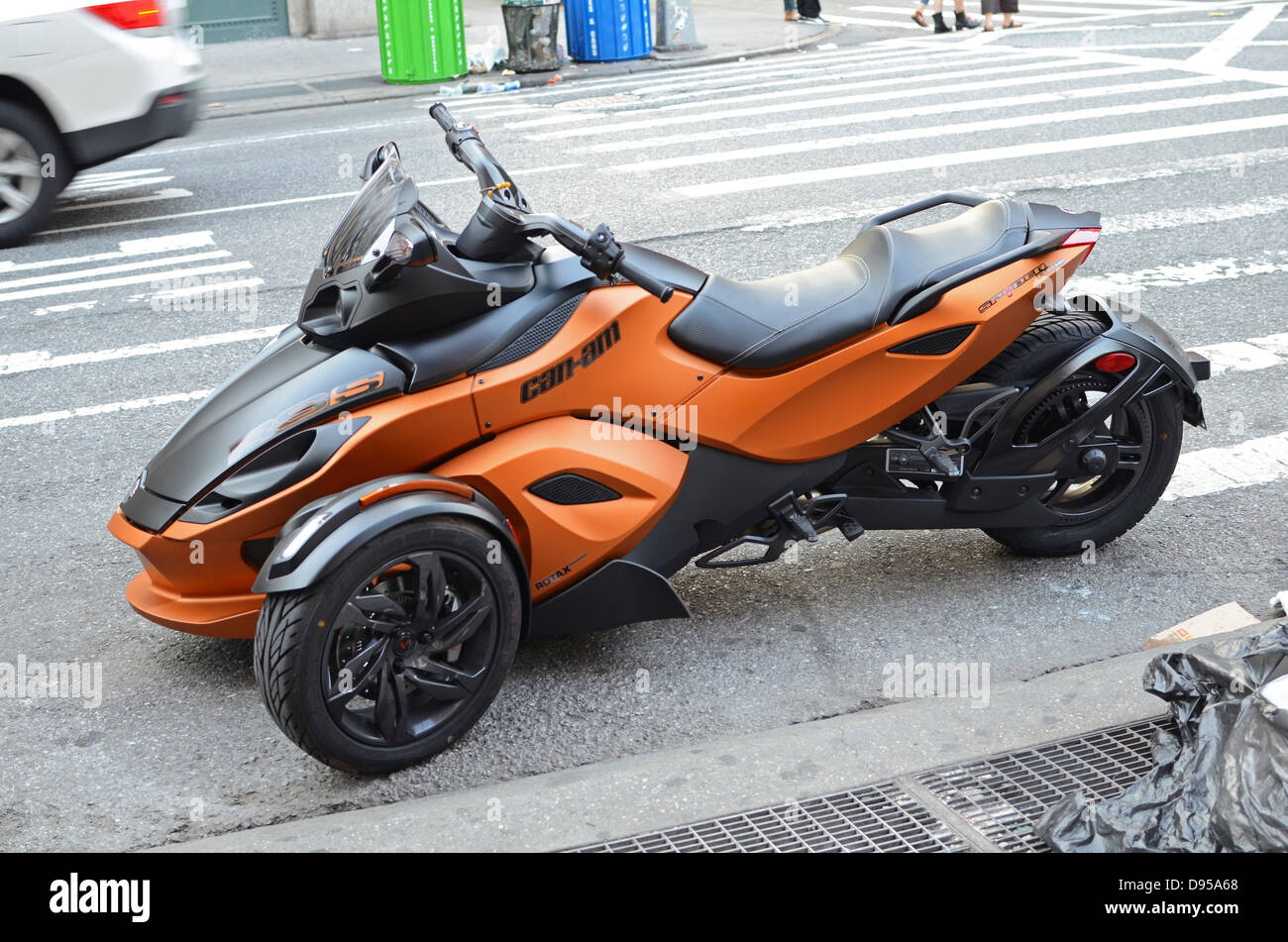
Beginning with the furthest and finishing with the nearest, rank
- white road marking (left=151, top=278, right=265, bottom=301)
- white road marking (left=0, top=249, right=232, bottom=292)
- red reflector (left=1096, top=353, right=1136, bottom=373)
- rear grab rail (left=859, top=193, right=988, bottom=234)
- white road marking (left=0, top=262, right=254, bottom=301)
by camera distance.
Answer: white road marking (left=0, top=249, right=232, bottom=292) → white road marking (left=0, top=262, right=254, bottom=301) → white road marking (left=151, top=278, right=265, bottom=301) → rear grab rail (left=859, top=193, right=988, bottom=234) → red reflector (left=1096, top=353, right=1136, bottom=373)

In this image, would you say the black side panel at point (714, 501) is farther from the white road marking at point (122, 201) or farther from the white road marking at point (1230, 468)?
the white road marking at point (122, 201)

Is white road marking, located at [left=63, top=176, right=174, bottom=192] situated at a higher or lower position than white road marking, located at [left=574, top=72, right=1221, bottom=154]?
lower

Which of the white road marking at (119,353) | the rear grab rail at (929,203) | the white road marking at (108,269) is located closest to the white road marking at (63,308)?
the white road marking at (108,269)

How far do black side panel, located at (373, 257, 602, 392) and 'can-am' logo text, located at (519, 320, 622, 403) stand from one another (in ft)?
0.38

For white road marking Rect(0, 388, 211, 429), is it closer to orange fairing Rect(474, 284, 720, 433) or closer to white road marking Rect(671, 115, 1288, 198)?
orange fairing Rect(474, 284, 720, 433)

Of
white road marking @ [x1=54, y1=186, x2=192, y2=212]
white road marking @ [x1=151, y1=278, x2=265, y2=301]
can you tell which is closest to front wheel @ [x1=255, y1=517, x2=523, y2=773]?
white road marking @ [x1=151, y1=278, x2=265, y2=301]

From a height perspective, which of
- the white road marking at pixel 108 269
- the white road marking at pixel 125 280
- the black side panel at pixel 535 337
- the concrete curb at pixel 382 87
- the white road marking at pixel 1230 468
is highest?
the concrete curb at pixel 382 87

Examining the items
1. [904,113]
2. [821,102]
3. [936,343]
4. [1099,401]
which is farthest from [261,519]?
[821,102]

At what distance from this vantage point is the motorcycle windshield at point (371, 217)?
3434mm

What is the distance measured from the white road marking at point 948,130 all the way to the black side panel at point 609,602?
6836 mm

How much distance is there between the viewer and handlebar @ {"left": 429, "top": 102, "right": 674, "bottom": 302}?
337cm

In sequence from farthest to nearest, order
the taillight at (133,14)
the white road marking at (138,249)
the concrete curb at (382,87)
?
the concrete curb at (382,87), the taillight at (133,14), the white road marking at (138,249)

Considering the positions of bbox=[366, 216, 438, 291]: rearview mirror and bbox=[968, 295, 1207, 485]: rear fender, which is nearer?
bbox=[366, 216, 438, 291]: rearview mirror
